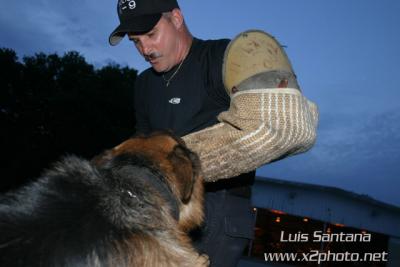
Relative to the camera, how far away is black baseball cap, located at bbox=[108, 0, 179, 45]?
293cm

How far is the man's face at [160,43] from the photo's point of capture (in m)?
3.08

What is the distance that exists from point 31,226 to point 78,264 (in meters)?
0.30

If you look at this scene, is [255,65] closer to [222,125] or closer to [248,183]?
[222,125]

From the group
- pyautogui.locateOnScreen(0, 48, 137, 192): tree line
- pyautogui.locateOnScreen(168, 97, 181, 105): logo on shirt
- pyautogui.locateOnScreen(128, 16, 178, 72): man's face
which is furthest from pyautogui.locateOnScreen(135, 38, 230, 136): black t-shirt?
pyautogui.locateOnScreen(0, 48, 137, 192): tree line

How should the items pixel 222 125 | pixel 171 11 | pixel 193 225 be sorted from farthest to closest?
pixel 171 11
pixel 193 225
pixel 222 125

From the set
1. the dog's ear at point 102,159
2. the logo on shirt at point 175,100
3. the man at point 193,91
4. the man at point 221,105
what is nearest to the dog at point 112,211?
the dog's ear at point 102,159

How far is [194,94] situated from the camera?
301 centimetres

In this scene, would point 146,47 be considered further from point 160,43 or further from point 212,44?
point 212,44

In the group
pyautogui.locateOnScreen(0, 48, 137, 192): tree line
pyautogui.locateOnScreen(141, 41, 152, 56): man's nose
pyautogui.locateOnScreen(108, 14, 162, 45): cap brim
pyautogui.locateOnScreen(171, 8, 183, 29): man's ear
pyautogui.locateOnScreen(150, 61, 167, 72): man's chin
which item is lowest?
pyautogui.locateOnScreen(0, 48, 137, 192): tree line

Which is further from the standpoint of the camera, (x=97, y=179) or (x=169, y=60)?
(x=169, y=60)

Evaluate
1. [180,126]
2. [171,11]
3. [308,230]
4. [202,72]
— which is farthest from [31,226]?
[308,230]

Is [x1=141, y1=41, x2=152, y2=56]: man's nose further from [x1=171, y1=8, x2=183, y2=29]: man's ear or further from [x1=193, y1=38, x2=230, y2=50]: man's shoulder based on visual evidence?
[x1=193, y1=38, x2=230, y2=50]: man's shoulder

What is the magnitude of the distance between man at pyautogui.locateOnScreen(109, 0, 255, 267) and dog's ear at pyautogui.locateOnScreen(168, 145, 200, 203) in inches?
20.1

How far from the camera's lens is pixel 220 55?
2.91 metres
